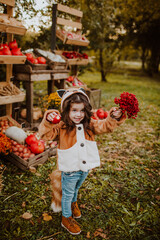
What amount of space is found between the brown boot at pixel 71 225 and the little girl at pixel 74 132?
309mm

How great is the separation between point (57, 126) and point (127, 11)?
1720 cm

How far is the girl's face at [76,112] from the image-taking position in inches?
77.3

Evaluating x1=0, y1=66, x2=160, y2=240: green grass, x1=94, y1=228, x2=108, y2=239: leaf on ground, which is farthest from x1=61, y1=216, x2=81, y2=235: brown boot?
x1=94, y1=228, x2=108, y2=239: leaf on ground

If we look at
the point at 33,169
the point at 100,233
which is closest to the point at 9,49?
the point at 33,169

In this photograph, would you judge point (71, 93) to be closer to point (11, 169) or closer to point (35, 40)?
point (11, 169)

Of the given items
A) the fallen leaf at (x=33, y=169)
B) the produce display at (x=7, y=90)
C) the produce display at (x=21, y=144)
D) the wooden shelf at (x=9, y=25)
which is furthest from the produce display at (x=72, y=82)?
the fallen leaf at (x=33, y=169)

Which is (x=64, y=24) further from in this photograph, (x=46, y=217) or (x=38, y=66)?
(x=46, y=217)

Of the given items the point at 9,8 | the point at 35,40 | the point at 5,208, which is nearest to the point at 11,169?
the point at 5,208

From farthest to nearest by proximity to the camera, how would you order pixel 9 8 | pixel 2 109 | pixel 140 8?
→ pixel 140 8 < pixel 2 109 < pixel 9 8

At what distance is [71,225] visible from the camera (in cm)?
227

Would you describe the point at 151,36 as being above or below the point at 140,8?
below

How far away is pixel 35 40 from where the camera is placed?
5.73 metres

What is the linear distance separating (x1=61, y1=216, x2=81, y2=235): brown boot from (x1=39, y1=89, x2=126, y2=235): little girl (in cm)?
31

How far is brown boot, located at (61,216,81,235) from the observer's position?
2250 millimetres
